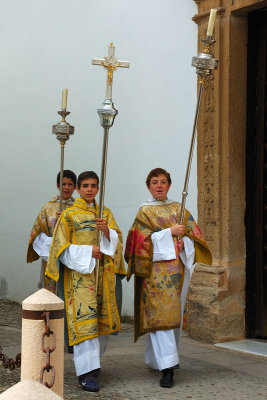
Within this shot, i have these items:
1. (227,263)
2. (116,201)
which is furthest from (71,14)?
(227,263)

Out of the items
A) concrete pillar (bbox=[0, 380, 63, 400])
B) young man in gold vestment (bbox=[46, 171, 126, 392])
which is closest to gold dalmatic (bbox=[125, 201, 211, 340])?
young man in gold vestment (bbox=[46, 171, 126, 392])

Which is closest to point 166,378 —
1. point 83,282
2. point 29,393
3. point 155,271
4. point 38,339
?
point 155,271

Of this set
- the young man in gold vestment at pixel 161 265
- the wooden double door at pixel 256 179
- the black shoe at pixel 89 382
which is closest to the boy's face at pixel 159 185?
the young man in gold vestment at pixel 161 265

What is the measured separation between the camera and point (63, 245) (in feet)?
17.5

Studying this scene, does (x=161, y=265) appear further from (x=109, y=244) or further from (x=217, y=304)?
(x=217, y=304)

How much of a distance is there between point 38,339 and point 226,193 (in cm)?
346

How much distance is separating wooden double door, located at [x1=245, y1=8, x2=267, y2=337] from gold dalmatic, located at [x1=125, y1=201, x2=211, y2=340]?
140cm

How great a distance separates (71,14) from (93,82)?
98 centimetres

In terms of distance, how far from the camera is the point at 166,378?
5215 mm

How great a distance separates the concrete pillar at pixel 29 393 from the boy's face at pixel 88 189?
2924 mm

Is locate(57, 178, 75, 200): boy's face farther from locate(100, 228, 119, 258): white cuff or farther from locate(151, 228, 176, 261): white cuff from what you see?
locate(151, 228, 176, 261): white cuff

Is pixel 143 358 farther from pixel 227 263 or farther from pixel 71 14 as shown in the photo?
pixel 71 14

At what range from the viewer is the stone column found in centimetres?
675

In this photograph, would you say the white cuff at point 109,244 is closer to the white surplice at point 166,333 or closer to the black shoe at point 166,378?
the white surplice at point 166,333
